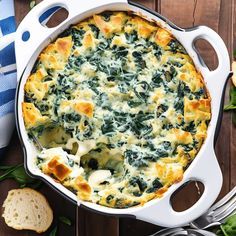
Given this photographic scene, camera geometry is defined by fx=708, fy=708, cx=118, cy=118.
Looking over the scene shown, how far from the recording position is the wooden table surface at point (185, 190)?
8.13 ft

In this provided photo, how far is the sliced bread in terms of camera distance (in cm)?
244

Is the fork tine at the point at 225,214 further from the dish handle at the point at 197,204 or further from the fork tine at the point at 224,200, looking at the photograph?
the dish handle at the point at 197,204

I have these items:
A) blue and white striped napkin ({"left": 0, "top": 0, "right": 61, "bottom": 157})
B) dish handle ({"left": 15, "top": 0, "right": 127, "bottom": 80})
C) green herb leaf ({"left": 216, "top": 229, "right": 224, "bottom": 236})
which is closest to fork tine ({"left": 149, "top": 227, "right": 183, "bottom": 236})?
green herb leaf ({"left": 216, "top": 229, "right": 224, "bottom": 236})

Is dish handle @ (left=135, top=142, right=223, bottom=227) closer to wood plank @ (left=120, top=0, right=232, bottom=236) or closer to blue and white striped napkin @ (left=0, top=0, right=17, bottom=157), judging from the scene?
wood plank @ (left=120, top=0, right=232, bottom=236)

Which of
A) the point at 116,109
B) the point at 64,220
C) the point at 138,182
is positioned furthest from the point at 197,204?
the point at 64,220

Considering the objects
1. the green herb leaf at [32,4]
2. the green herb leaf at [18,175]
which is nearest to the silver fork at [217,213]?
the green herb leaf at [18,175]

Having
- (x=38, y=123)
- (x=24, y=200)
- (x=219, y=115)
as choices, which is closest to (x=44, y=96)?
(x=38, y=123)

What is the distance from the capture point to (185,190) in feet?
8.13

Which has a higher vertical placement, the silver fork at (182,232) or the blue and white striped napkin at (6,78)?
the blue and white striped napkin at (6,78)

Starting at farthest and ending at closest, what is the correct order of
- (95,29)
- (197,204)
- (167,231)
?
(167,231)
(95,29)
(197,204)

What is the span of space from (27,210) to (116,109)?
50 centimetres

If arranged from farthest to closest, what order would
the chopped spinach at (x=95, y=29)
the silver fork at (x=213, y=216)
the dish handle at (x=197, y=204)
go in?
the silver fork at (x=213, y=216) < the chopped spinach at (x=95, y=29) < the dish handle at (x=197, y=204)

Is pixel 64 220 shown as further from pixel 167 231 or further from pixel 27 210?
pixel 167 231

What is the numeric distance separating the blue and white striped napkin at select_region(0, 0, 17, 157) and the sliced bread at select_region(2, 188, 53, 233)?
0.16 meters
